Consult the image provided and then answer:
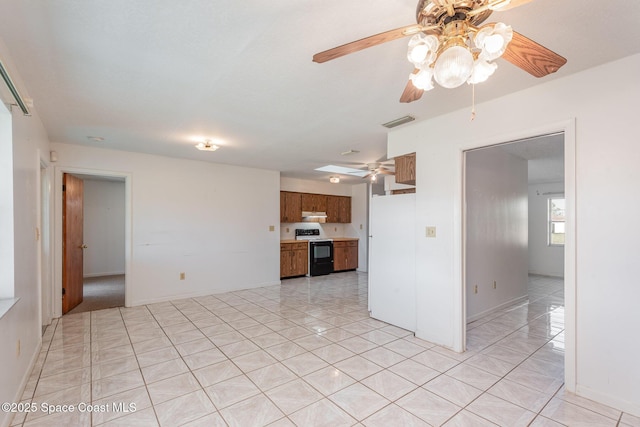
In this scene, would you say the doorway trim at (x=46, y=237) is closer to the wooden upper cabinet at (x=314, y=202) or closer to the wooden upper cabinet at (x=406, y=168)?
the wooden upper cabinet at (x=406, y=168)

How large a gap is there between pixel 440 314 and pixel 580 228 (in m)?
1.46

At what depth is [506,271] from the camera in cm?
442

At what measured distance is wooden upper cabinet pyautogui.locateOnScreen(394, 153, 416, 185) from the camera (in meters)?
3.41

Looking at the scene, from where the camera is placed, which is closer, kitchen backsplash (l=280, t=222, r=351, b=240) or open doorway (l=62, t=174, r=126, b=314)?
open doorway (l=62, t=174, r=126, b=314)

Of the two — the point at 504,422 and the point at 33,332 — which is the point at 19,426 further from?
the point at 504,422

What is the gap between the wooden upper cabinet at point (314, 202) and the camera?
7200mm

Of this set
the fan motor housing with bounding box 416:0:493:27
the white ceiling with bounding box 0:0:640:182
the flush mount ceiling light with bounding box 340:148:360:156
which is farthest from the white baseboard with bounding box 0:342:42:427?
the flush mount ceiling light with bounding box 340:148:360:156

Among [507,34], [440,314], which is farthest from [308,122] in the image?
[440,314]

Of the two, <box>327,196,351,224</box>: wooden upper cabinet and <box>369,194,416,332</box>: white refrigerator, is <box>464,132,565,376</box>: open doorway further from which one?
<box>327,196,351,224</box>: wooden upper cabinet

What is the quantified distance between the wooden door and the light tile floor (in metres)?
0.52

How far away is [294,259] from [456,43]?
19.4 ft

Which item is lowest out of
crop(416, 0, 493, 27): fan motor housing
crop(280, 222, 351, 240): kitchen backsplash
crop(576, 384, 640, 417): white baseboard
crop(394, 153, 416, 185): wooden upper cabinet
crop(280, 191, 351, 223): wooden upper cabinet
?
crop(576, 384, 640, 417): white baseboard

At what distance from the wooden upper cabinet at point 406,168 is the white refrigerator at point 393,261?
193 millimetres

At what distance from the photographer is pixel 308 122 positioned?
319 centimetres
